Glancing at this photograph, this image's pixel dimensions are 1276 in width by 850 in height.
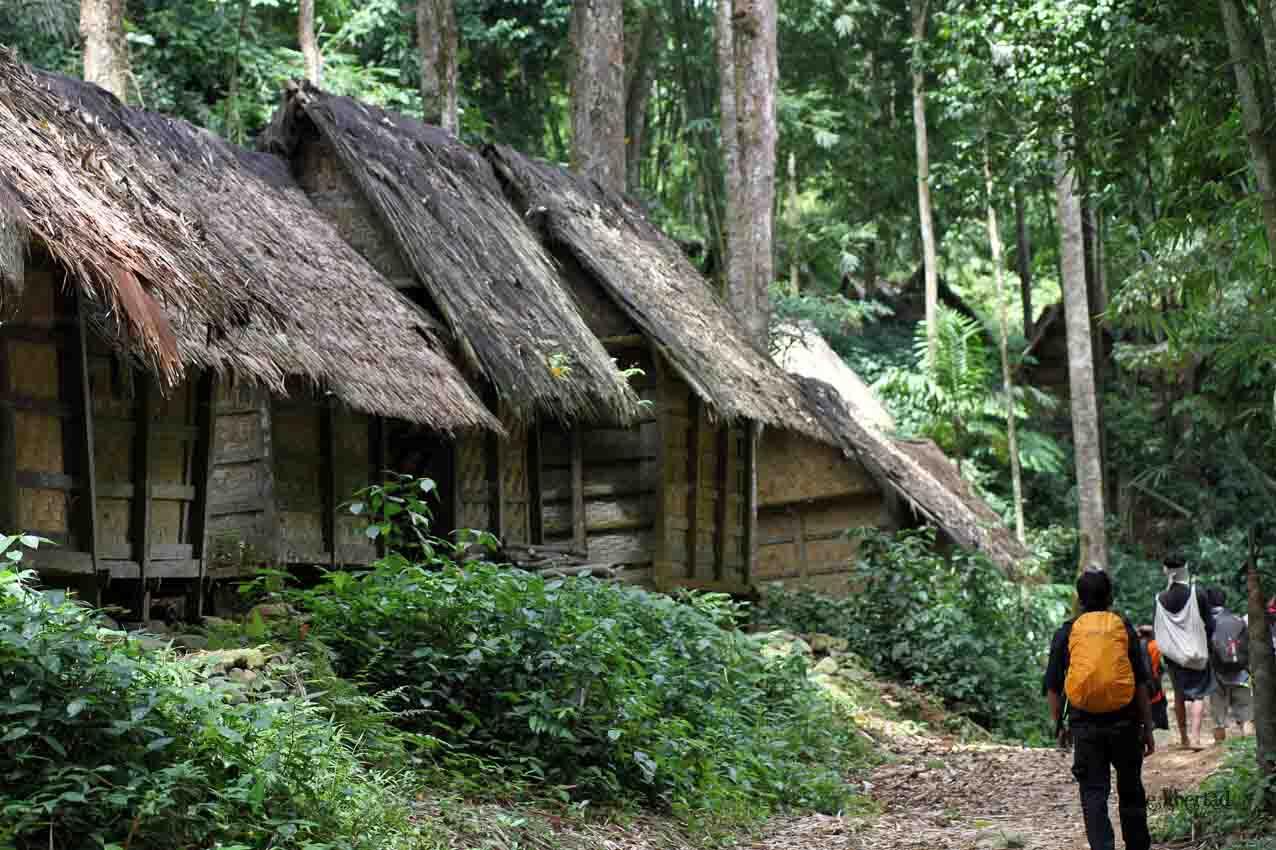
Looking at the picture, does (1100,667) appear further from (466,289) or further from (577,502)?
(577,502)

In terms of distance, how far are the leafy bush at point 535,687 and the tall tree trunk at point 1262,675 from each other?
2.87 m

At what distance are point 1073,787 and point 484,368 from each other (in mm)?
5871

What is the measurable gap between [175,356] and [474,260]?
6.12 metres

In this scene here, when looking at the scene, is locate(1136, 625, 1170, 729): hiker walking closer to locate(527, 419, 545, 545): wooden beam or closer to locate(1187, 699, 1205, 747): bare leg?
locate(1187, 699, 1205, 747): bare leg

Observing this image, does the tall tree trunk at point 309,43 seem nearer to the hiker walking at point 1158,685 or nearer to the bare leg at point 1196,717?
the hiker walking at point 1158,685

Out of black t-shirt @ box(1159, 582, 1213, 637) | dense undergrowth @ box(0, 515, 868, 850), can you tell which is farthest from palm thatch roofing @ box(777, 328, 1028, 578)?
black t-shirt @ box(1159, 582, 1213, 637)

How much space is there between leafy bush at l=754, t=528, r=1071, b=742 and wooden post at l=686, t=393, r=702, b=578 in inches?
46.7

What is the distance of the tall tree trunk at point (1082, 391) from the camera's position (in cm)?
2212

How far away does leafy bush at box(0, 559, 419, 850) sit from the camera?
602 centimetres

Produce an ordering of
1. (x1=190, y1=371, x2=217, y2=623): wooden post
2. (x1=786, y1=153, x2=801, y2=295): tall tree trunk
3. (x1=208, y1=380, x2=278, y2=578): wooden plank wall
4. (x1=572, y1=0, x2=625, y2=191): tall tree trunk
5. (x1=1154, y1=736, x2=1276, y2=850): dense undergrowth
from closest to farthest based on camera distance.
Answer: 1. (x1=1154, y1=736, x2=1276, y2=850): dense undergrowth
2. (x1=190, y1=371, x2=217, y2=623): wooden post
3. (x1=208, y1=380, x2=278, y2=578): wooden plank wall
4. (x1=572, y1=0, x2=625, y2=191): tall tree trunk
5. (x1=786, y1=153, x2=801, y2=295): tall tree trunk

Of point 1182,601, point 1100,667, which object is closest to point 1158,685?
point 1182,601

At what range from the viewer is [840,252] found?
33.1 meters

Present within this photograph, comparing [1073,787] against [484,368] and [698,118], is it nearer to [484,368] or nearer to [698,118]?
[484,368]

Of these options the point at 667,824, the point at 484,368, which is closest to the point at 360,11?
the point at 484,368
